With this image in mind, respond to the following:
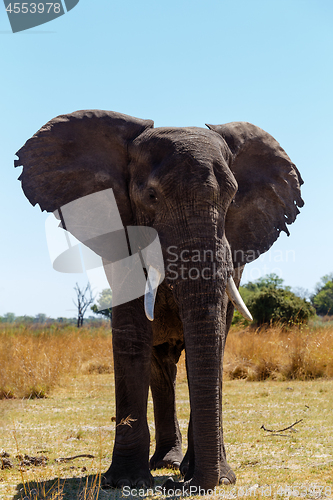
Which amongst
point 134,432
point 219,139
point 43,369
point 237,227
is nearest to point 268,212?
point 237,227

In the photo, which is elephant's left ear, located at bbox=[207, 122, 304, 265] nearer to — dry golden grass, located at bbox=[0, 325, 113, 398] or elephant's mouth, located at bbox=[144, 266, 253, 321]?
elephant's mouth, located at bbox=[144, 266, 253, 321]

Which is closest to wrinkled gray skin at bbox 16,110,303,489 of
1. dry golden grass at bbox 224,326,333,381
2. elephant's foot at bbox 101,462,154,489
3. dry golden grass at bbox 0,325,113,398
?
elephant's foot at bbox 101,462,154,489

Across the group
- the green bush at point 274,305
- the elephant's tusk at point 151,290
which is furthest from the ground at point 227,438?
the green bush at point 274,305

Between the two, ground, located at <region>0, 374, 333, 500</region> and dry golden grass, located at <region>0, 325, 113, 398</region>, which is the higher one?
dry golden grass, located at <region>0, 325, 113, 398</region>

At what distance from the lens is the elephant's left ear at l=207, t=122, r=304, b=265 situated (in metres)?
5.01

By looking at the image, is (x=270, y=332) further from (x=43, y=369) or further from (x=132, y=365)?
(x=132, y=365)

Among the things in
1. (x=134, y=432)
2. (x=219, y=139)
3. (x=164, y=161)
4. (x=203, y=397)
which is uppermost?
(x=219, y=139)

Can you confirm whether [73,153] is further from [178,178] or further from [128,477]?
[128,477]

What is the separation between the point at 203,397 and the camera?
11.7 ft

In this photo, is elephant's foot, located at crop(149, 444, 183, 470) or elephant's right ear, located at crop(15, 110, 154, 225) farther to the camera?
elephant's foot, located at crop(149, 444, 183, 470)

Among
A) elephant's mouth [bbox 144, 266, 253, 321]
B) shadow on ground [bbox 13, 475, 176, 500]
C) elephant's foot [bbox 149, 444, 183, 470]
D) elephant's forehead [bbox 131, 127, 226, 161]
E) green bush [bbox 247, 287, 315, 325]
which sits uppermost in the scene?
elephant's forehead [bbox 131, 127, 226, 161]

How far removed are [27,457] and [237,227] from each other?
2.94 m

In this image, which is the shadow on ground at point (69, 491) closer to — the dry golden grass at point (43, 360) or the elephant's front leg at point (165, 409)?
the elephant's front leg at point (165, 409)

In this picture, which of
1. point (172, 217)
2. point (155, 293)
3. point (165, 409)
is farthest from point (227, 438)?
point (172, 217)
